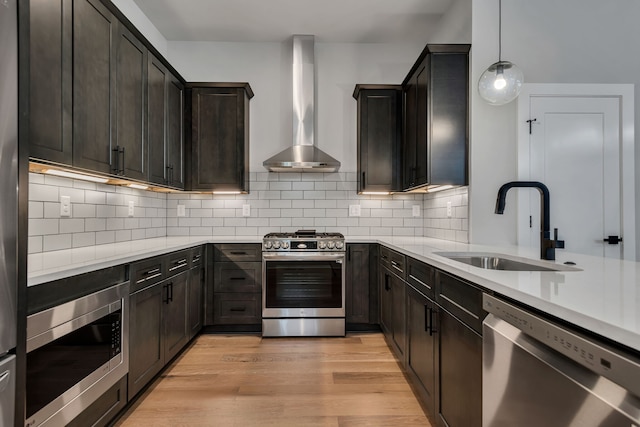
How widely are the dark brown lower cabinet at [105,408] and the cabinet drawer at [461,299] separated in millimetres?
1703

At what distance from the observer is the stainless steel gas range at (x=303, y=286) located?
10.8 ft

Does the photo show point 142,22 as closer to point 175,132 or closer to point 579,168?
point 175,132

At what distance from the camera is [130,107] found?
2490mm

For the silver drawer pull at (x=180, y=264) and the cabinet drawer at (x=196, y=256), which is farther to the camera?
the cabinet drawer at (x=196, y=256)

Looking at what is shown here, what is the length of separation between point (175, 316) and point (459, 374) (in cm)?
206

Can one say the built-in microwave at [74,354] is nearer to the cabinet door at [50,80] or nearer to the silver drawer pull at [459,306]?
the cabinet door at [50,80]

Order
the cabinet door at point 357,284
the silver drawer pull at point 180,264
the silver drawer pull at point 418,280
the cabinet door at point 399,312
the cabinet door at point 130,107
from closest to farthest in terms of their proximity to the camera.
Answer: the silver drawer pull at point 418,280, the cabinet door at point 130,107, the cabinet door at point 399,312, the silver drawer pull at point 180,264, the cabinet door at point 357,284

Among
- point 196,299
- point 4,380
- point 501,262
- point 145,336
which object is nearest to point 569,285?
point 501,262

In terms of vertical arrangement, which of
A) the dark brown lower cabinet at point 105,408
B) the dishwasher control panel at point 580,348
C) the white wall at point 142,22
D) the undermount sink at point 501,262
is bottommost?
the dark brown lower cabinet at point 105,408

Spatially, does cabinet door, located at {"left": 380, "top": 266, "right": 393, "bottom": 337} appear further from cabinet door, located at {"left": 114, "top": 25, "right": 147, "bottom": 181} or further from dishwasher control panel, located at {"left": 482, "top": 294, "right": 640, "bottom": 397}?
cabinet door, located at {"left": 114, "top": 25, "right": 147, "bottom": 181}

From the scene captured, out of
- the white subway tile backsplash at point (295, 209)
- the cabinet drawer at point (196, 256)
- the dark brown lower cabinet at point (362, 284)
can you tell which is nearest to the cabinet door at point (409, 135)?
the white subway tile backsplash at point (295, 209)

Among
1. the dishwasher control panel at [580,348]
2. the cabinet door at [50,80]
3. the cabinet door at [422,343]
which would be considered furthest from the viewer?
the cabinet door at [422,343]

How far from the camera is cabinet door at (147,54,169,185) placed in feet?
9.21

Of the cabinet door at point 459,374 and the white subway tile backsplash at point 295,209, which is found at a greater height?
the white subway tile backsplash at point 295,209
